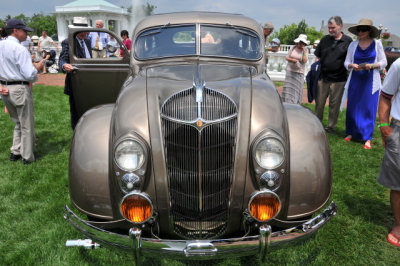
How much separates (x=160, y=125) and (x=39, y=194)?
2.60 m

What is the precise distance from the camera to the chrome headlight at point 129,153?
2.11 metres

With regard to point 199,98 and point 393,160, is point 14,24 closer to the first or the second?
point 199,98

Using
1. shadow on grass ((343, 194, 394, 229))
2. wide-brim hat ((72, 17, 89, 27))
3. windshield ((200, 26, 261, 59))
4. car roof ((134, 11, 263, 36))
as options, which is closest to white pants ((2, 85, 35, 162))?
wide-brim hat ((72, 17, 89, 27))

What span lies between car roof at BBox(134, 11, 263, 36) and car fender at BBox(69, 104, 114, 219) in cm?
178

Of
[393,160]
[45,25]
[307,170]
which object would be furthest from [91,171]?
[45,25]

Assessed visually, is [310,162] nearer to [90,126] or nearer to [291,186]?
[291,186]

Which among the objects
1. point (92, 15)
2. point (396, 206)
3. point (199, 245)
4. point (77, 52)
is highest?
point (92, 15)

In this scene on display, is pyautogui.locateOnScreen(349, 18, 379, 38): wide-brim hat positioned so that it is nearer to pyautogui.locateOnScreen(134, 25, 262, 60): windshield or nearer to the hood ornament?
pyautogui.locateOnScreen(134, 25, 262, 60): windshield

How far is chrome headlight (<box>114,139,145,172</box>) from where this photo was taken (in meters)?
2.11

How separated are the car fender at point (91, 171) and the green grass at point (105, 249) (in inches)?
15.0

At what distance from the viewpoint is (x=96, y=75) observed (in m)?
4.35

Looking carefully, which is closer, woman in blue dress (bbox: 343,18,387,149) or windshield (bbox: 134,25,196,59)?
windshield (bbox: 134,25,196,59)

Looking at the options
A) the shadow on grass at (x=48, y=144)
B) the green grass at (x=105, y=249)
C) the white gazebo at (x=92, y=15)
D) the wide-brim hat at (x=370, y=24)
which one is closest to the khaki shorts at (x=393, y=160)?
the green grass at (x=105, y=249)

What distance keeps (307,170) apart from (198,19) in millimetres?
2285
